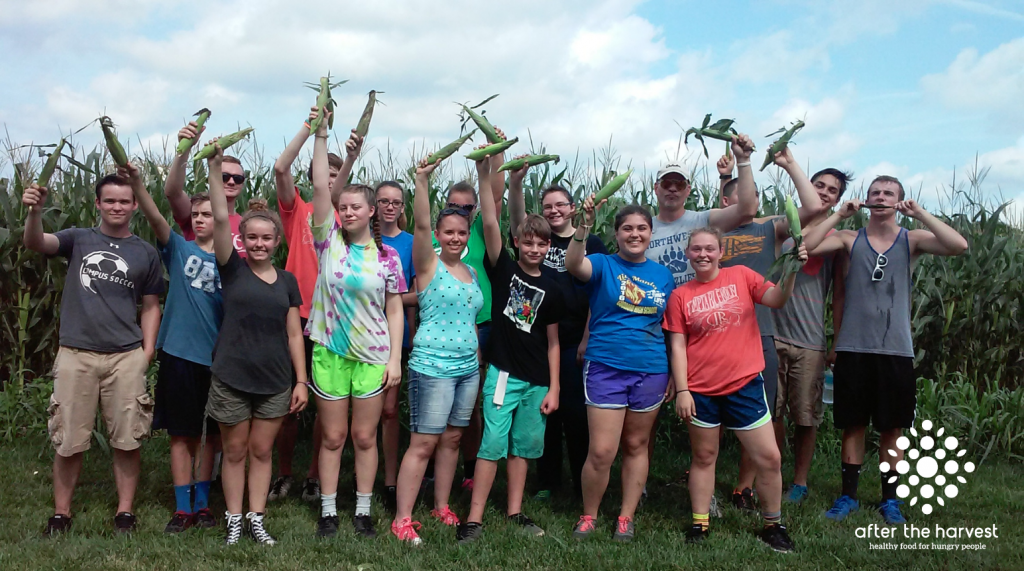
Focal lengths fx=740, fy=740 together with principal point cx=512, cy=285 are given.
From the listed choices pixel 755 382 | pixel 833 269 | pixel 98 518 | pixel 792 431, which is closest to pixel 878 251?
pixel 833 269

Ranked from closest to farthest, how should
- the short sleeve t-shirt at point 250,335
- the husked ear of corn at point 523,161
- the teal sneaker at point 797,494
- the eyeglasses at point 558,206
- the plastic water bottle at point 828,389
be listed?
1. the short sleeve t-shirt at point 250,335
2. the husked ear of corn at point 523,161
3. the eyeglasses at point 558,206
4. the teal sneaker at point 797,494
5. the plastic water bottle at point 828,389

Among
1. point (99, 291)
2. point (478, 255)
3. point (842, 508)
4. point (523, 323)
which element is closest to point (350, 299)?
point (478, 255)

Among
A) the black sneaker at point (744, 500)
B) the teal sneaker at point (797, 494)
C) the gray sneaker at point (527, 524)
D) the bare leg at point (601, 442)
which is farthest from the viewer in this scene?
the teal sneaker at point (797, 494)

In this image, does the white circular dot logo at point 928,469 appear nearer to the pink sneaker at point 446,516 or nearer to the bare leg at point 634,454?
the bare leg at point 634,454

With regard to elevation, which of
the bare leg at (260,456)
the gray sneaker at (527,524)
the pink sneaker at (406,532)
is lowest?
the gray sneaker at (527,524)

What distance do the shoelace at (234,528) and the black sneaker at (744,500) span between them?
10.2ft

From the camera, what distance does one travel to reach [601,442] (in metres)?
4.20

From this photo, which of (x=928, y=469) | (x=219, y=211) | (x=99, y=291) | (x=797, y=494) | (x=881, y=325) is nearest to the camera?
(x=219, y=211)

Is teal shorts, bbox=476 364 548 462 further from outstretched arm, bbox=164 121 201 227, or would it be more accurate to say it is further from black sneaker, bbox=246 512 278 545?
outstretched arm, bbox=164 121 201 227

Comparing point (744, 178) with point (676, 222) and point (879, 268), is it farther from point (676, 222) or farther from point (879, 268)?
Answer: point (879, 268)

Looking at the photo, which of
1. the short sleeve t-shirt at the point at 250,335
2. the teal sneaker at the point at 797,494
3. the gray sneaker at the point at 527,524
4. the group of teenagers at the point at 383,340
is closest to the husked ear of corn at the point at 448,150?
the group of teenagers at the point at 383,340

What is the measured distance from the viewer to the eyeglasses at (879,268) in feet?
15.5

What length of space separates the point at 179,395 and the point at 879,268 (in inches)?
172

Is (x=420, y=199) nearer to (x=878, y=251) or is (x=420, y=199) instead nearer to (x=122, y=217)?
(x=122, y=217)
